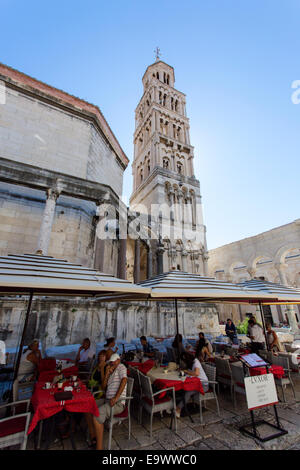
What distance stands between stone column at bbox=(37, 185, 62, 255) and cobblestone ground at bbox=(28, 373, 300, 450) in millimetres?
7416

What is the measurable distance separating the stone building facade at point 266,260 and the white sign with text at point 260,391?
19164 mm

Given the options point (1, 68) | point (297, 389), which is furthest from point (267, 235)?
point (1, 68)

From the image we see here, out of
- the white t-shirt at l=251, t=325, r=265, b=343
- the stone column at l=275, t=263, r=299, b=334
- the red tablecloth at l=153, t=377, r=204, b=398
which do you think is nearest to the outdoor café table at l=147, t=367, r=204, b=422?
the red tablecloth at l=153, t=377, r=204, b=398

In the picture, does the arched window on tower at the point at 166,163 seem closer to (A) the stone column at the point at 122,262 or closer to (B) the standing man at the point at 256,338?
(A) the stone column at the point at 122,262

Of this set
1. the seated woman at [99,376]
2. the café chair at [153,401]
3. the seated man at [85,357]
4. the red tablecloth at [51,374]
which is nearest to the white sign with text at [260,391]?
the café chair at [153,401]

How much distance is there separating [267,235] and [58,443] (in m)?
24.1

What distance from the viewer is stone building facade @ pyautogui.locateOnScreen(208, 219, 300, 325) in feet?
67.6

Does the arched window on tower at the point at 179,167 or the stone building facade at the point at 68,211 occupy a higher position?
the arched window on tower at the point at 179,167

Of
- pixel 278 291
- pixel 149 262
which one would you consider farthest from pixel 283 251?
pixel 278 291

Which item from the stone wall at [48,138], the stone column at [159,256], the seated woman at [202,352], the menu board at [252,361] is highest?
the stone wall at [48,138]

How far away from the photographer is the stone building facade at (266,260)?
20594mm

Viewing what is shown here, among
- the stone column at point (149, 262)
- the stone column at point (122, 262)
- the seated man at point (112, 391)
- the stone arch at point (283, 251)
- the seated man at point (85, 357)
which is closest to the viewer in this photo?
the seated man at point (112, 391)

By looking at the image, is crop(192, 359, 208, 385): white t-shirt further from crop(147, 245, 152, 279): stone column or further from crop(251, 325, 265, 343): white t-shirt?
crop(147, 245, 152, 279): stone column

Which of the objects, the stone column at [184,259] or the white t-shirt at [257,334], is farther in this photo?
the stone column at [184,259]
